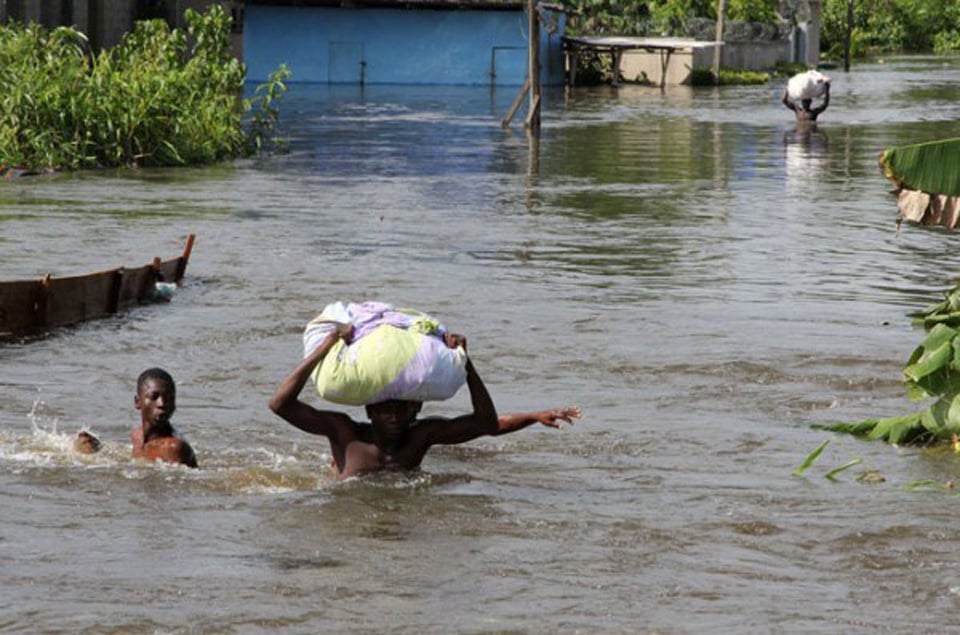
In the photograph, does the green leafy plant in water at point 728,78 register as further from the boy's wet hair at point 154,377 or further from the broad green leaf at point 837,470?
the boy's wet hair at point 154,377

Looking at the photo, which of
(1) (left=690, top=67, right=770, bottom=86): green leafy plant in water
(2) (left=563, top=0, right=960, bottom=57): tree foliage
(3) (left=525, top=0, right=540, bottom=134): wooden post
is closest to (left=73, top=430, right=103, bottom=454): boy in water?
(3) (left=525, top=0, right=540, bottom=134): wooden post

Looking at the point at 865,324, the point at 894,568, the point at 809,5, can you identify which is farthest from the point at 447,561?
the point at 809,5

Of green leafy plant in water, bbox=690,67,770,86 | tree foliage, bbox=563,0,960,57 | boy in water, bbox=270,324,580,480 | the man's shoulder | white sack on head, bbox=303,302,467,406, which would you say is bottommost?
the man's shoulder

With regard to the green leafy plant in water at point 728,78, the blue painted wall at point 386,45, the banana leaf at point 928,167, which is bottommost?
the green leafy plant in water at point 728,78

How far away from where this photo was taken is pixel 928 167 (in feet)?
29.6

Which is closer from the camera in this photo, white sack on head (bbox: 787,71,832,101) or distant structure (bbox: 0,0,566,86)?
white sack on head (bbox: 787,71,832,101)

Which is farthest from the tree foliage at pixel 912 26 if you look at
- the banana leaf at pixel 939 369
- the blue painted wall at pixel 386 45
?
the banana leaf at pixel 939 369

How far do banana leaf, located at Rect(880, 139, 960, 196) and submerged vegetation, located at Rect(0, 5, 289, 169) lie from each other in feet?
52.2

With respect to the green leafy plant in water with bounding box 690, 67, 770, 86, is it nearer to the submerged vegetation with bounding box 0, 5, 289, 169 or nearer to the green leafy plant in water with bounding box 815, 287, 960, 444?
the submerged vegetation with bounding box 0, 5, 289, 169

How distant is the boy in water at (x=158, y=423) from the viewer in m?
8.54

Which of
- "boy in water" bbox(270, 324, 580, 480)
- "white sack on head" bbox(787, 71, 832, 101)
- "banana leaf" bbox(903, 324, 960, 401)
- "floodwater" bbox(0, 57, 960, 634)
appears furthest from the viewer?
"white sack on head" bbox(787, 71, 832, 101)

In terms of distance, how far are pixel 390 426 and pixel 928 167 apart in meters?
2.98

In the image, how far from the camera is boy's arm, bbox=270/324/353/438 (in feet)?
25.2

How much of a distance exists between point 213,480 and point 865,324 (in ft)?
21.4
